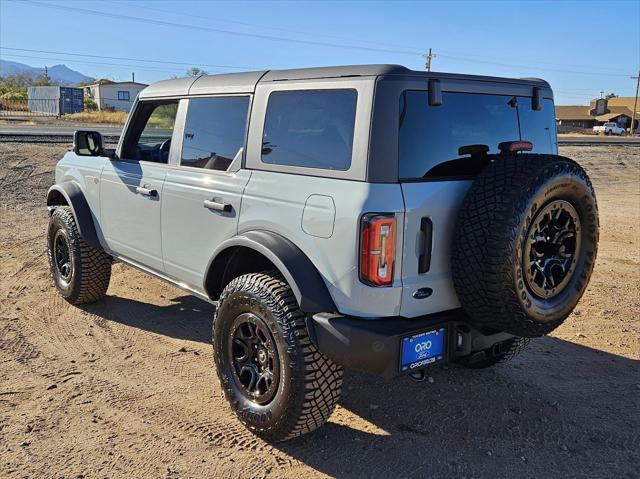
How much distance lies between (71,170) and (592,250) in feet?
14.8

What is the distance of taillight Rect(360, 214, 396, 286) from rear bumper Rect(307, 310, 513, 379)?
9.0 inches

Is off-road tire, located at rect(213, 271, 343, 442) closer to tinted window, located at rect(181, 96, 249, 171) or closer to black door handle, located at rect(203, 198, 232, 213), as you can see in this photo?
black door handle, located at rect(203, 198, 232, 213)

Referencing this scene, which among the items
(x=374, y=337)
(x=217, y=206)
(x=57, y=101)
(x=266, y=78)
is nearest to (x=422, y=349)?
(x=374, y=337)

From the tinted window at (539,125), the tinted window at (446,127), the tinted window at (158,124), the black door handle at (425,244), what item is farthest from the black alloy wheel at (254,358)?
the tinted window at (539,125)

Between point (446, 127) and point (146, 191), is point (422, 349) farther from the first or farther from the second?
point (146, 191)

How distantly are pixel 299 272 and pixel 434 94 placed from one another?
3.74ft

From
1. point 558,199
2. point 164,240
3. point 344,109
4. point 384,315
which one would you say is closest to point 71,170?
Answer: point 164,240

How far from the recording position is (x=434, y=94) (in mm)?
3010

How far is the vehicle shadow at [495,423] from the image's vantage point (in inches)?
127

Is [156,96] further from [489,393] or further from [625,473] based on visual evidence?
[625,473]

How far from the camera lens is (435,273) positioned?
3.04 meters

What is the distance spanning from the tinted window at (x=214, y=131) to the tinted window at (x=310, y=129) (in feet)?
1.03

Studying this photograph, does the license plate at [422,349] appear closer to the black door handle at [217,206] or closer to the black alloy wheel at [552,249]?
the black alloy wheel at [552,249]

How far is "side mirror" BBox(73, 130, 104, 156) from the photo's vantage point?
5.11 metres
